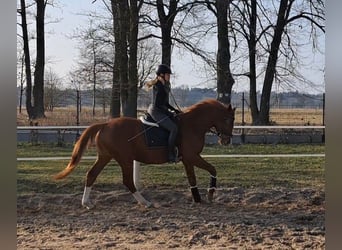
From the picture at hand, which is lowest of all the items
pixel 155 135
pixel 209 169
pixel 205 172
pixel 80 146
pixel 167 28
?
pixel 205 172

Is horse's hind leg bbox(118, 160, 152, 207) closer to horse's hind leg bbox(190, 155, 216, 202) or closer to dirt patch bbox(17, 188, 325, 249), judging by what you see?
dirt patch bbox(17, 188, 325, 249)

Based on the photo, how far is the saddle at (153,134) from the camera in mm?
5730

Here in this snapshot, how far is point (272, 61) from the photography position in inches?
439

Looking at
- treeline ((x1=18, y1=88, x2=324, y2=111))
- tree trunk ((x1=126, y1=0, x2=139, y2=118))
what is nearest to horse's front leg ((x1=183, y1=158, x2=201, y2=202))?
treeline ((x1=18, y1=88, x2=324, y2=111))

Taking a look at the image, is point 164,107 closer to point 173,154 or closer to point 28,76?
point 173,154

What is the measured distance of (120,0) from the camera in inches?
305

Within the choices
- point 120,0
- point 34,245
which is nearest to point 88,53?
point 120,0

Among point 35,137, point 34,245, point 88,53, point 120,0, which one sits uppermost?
point 120,0

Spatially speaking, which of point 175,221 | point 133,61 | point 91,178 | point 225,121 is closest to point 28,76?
point 133,61

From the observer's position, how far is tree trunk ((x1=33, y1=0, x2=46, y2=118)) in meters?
8.91

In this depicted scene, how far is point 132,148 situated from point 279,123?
19.5ft

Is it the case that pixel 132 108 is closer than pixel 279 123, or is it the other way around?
pixel 132 108

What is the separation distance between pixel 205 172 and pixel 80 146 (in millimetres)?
2914
